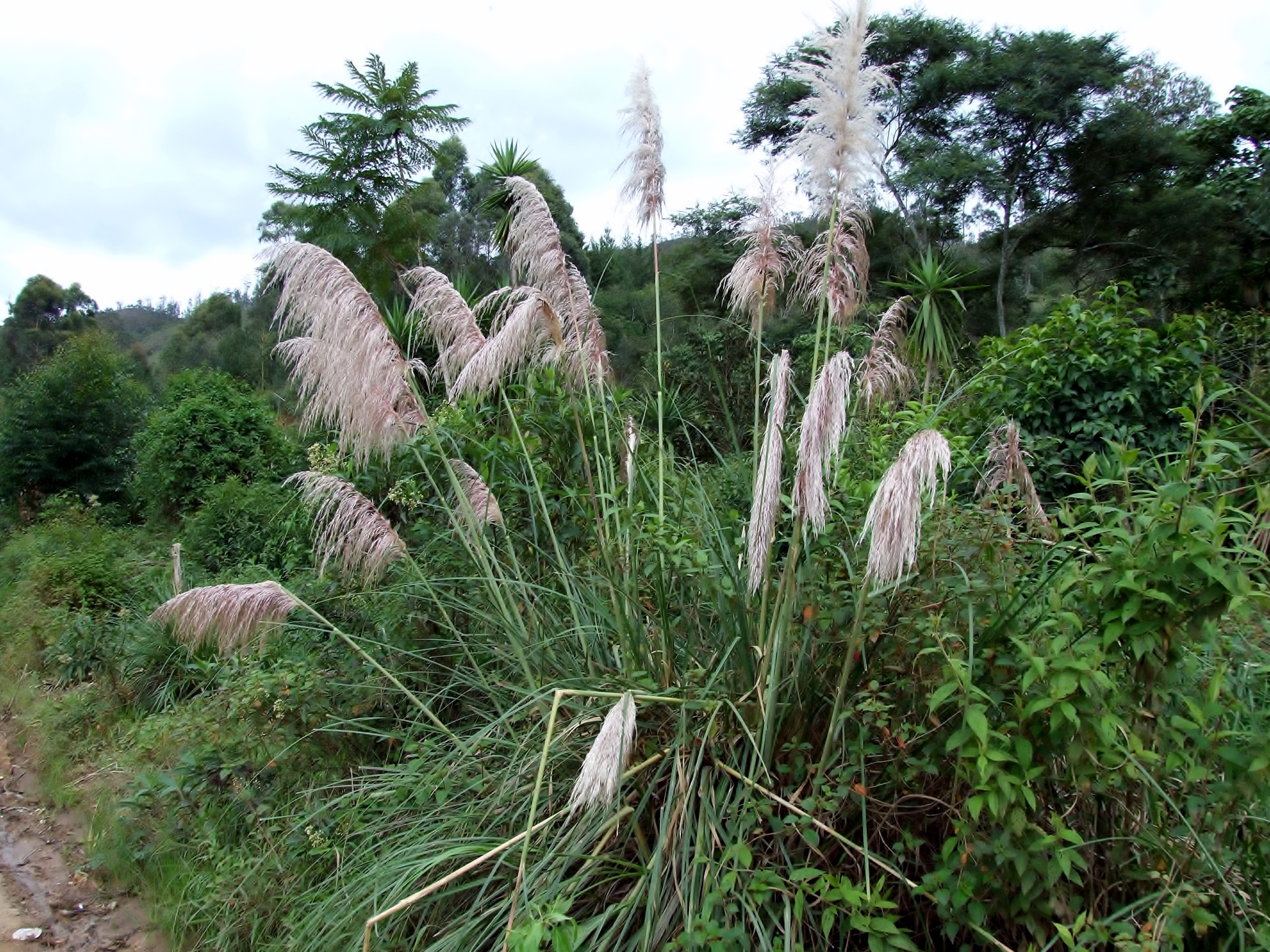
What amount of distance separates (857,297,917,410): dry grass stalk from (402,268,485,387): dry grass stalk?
6.30 feet

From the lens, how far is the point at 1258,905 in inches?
92.8

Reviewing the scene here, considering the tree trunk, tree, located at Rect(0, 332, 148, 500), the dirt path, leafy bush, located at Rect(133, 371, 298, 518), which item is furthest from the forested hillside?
the tree trunk

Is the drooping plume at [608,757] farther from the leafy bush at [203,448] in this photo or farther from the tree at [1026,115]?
the tree at [1026,115]

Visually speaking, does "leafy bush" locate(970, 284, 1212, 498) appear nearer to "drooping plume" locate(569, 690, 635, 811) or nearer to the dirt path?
"drooping plume" locate(569, 690, 635, 811)

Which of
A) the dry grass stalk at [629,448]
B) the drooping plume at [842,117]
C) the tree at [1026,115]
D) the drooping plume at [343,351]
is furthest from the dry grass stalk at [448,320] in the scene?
the tree at [1026,115]

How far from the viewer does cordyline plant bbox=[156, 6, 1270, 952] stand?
231 cm

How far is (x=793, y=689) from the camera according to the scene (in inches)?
113

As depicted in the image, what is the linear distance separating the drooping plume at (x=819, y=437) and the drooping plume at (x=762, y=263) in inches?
45.1

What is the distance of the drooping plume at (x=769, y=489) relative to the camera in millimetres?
2795

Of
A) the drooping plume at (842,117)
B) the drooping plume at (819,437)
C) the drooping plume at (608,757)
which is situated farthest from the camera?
the drooping plume at (842,117)

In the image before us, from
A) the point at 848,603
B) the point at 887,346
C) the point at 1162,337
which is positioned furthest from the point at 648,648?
the point at 1162,337

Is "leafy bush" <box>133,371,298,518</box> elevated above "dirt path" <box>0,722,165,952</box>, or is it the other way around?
"leafy bush" <box>133,371,298,518</box>

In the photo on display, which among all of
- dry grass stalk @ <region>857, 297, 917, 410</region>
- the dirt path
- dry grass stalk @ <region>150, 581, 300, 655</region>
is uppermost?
dry grass stalk @ <region>857, 297, 917, 410</region>

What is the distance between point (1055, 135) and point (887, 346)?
18.2 m
